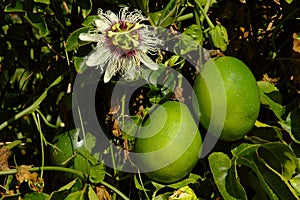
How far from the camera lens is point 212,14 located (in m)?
1.14

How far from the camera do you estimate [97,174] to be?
105 cm

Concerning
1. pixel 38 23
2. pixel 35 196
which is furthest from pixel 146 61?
pixel 35 196

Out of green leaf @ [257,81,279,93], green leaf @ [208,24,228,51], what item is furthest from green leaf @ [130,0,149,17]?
green leaf @ [257,81,279,93]

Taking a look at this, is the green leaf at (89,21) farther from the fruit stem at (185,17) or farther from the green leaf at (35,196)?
the green leaf at (35,196)

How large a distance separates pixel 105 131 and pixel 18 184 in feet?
0.59

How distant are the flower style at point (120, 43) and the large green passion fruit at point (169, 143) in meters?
0.08

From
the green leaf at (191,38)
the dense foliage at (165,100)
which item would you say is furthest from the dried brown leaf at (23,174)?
the green leaf at (191,38)

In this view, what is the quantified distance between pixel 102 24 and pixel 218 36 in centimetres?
19

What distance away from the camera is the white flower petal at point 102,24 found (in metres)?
0.98

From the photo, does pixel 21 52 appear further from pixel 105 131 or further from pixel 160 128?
pixel 160 128

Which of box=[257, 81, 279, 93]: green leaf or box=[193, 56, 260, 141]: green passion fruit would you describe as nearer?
box=[193, 56, 260, 141]: green passion fruit

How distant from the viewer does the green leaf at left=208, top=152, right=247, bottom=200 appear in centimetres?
100

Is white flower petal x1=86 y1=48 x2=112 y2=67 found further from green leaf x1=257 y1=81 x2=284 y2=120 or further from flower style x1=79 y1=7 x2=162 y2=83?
green leaf x1=257 y1=81 x2=284 y2=120

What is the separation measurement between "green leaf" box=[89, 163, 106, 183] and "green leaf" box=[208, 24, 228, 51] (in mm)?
284
